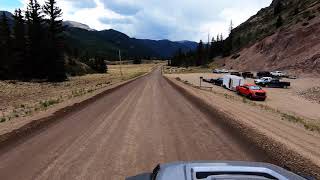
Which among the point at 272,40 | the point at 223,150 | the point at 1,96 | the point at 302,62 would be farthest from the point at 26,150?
the point at 272,40

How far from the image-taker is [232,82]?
5250 cm

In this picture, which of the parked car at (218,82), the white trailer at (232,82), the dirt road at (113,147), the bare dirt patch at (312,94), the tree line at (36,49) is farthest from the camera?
the tree line at (36,49)

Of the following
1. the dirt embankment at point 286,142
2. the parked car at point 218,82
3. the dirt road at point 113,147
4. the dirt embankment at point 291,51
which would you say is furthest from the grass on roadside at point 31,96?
the dirt embankment at point 291,51

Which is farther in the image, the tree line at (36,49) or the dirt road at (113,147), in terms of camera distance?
the tree line at (36,49)

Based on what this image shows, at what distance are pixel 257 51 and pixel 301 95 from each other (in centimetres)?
6070

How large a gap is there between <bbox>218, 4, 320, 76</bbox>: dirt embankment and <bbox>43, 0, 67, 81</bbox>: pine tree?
5102 cm

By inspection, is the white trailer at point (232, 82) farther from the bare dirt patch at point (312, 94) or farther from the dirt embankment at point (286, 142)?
the dirt embankment at point (286, 142)

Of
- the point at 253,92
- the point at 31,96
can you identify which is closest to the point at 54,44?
the point at 31,96

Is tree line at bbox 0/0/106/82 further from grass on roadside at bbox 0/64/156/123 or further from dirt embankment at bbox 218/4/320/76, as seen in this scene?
dirt embankment at bbox 218/4/320/76

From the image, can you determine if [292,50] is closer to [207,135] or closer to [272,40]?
[272,40]

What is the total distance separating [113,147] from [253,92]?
33699 millimetres

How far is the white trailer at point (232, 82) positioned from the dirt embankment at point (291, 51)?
25465 mm

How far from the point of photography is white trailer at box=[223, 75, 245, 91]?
50.2 meters

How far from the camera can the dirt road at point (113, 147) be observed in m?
9.17
